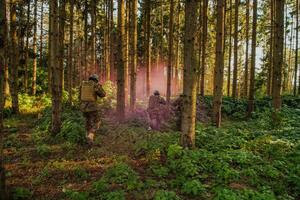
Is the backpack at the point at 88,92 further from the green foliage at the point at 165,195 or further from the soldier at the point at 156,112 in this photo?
the green foliage at the point at 165,195

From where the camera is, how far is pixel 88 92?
10281 millimetres

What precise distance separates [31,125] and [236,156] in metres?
9.75

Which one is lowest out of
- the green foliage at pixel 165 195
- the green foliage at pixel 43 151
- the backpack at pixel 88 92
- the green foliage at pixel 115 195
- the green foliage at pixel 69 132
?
the green foliage at pixel 115 195

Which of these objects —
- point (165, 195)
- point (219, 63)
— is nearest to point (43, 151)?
point (165, 195)

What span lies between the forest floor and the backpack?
4.32 feet

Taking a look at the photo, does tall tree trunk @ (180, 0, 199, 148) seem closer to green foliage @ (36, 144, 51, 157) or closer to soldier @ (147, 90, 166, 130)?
green foliage @ (36, 144, 51, 157)

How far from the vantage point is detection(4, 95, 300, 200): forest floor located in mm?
6398

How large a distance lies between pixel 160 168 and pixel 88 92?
159 inches

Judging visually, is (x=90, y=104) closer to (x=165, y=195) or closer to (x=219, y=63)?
(x=165, y=195)

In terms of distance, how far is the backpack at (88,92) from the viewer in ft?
33.6

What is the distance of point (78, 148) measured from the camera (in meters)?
9.80

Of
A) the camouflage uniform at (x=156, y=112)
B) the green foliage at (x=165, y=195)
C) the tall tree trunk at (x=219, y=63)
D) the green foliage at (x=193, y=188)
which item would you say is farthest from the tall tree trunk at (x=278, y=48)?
the green foliage at (x=165, y=195)

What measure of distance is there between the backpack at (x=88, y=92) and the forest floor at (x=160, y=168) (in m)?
1.32

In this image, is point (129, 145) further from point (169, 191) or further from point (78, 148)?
point (169, 191)
